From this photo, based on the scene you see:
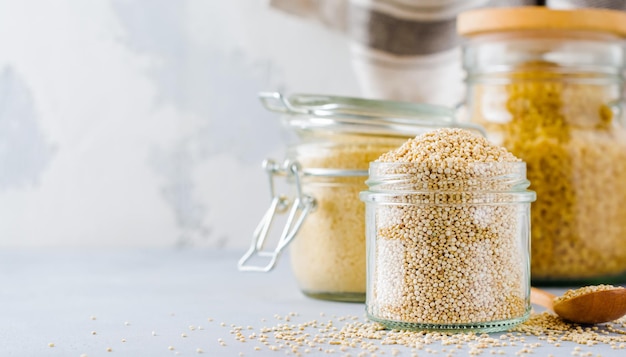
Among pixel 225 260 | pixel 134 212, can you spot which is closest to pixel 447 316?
pixel 225 260

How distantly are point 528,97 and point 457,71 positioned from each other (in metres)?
0.38

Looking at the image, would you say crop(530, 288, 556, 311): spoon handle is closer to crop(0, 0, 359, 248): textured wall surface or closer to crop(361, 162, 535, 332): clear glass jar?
crop(361, 162, 535, 332): clear glass jar

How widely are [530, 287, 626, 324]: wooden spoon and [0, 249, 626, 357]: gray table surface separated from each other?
0.08 m

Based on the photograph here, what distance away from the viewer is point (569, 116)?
1.06 metres

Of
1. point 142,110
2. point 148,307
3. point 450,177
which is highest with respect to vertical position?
point 142,110

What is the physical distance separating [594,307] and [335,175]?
31 cm

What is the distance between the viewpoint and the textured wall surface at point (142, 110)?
5.10 ft

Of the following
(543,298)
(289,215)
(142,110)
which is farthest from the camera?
(142,110)

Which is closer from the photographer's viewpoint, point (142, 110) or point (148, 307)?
point (148, 307)

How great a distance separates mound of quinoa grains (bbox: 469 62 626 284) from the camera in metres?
1.04

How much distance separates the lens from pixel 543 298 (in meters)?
0.91

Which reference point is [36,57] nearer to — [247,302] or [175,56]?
[175,56]

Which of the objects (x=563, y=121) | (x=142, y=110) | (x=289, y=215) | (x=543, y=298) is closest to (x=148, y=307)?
(x=289, y=215)

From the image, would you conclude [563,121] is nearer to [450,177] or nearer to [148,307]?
[450,177]
